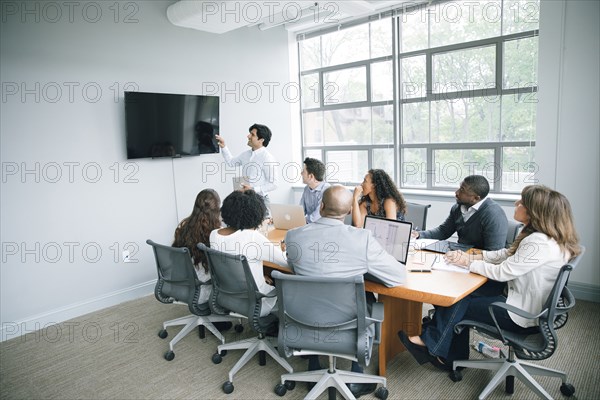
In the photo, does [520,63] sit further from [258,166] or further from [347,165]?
[258,166]

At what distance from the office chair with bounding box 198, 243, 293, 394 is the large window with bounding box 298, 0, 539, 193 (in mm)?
3010

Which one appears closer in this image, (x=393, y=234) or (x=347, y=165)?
(x=393, y=234)

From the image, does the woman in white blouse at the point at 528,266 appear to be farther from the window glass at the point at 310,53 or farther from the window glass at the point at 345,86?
the window glass at the point at 310,53

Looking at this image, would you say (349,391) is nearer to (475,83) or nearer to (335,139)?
(475,83)

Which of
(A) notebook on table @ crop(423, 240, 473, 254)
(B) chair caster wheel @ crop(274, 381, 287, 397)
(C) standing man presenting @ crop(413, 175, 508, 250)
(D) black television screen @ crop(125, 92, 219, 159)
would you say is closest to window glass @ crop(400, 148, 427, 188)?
(C) standing man presenting @ crop(413, 175, 508, 250)

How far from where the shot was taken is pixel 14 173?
350 centimetres

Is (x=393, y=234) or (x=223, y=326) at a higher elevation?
(x=393, y=234)

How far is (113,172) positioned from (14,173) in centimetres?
82

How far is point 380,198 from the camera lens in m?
3.50

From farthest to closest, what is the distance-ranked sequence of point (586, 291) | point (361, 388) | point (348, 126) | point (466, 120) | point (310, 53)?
point (310, 53)
point (348, 126)
point (466, 120)
point (586, 291)
point (361, 388)

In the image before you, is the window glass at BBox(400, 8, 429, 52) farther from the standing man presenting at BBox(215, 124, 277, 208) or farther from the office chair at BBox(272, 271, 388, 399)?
the office chair at BBox(272, 271, 388, 399)

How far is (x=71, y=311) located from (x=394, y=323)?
2.86 meters

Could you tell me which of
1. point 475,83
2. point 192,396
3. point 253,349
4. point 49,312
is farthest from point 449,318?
point 49,312

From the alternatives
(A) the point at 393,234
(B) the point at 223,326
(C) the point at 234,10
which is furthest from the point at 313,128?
(A) the point at 393,234
